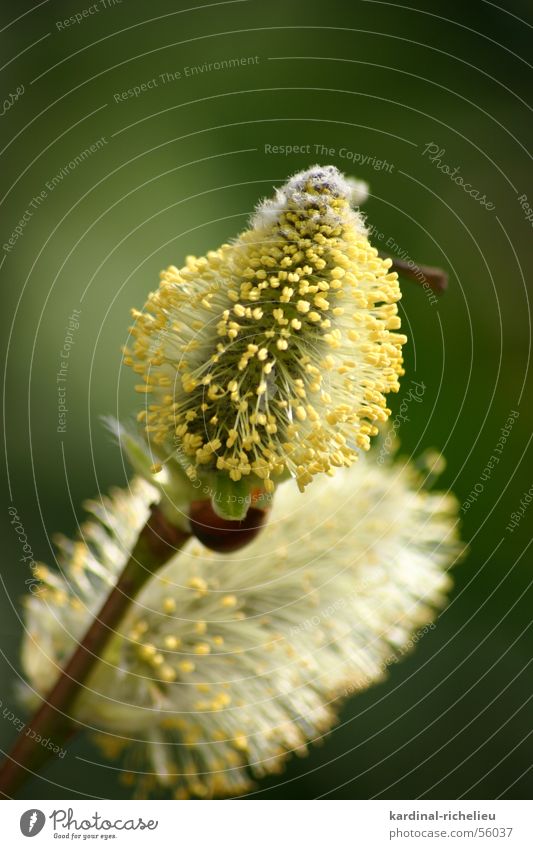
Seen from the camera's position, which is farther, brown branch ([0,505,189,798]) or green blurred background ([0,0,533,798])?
green blurred background ([0,0,533,798])

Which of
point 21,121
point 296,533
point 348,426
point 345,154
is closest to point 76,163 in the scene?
point 21,121

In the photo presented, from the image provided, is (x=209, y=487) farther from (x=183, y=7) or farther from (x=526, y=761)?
(x=183, y=7)

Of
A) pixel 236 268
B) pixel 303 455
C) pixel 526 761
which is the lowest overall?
pixel 526 761

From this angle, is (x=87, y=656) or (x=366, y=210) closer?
(x=87, y=656)

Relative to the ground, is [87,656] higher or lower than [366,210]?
lower

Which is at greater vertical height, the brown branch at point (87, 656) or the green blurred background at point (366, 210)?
the green blurred background at point (366, 210)
